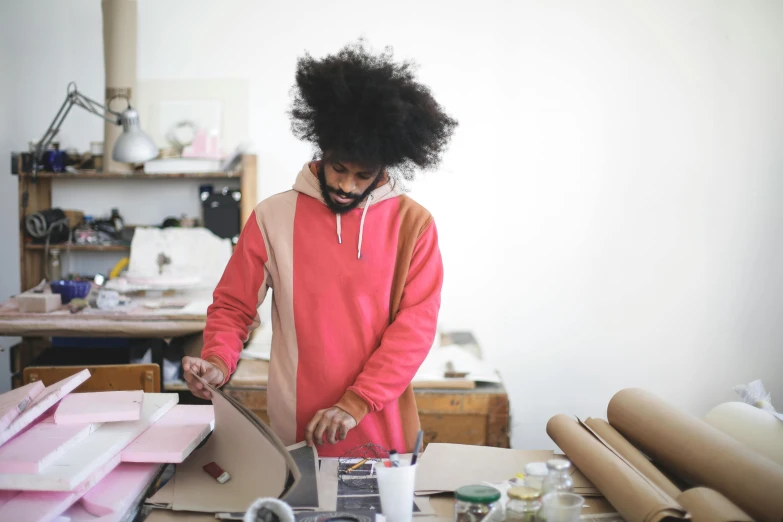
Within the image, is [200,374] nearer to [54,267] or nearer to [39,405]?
[39,405]

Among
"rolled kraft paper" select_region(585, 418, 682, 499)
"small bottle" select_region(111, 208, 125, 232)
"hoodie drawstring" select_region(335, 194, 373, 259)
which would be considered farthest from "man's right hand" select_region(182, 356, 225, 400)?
"small bottle" select_region(111, 208, 125, 232)

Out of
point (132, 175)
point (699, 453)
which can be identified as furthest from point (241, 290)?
point (132, 175)

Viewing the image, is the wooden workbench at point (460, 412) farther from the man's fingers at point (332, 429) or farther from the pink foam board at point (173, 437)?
the man's fingers at point (332, 429)

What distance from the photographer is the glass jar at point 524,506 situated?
1045 millimetres

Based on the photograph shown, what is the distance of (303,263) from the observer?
5.17ft

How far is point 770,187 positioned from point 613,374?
1264 millimetres

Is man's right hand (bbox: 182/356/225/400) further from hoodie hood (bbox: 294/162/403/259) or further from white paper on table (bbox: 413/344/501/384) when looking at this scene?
white paper on table (bbox: 413/344/501/384)

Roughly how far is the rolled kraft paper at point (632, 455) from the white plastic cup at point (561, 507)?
0.81 ft

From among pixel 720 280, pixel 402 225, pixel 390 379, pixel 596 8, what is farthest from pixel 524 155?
pixel 390 379

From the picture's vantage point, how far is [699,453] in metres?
1.26

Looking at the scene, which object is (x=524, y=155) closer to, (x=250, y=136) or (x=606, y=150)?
(x=606, y=150)

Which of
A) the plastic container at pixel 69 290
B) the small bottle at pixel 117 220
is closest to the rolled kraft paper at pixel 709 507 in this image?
the plastic container at pixel 69 290

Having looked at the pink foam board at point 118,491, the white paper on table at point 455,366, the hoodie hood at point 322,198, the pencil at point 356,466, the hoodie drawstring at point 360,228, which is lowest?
the white paper on table at point 455,366

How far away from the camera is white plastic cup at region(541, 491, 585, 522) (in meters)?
1.03
